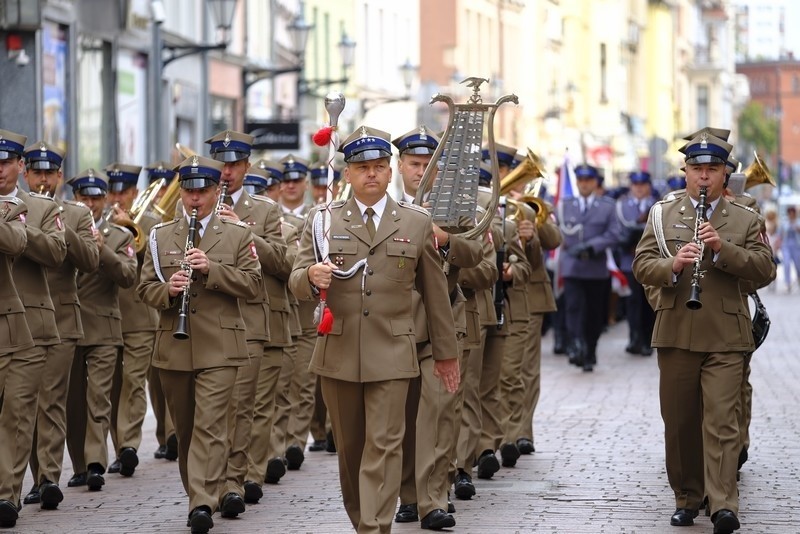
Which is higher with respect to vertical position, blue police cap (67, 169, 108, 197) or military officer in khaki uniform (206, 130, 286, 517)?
blue police cap (67, 169, 108, 197)

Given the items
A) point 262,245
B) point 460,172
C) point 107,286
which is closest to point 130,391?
point 107,286

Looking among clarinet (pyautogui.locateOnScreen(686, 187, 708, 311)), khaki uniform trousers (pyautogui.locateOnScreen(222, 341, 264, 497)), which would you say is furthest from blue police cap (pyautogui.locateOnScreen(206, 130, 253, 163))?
clarinet (pyautogui.locateOnScreen(686, 187, 708, 311))

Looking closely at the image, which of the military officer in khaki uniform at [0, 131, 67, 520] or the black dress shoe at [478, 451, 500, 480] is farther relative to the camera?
the black dress shoe at [478, 451, 500, 480]

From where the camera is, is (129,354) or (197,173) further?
(129,354)

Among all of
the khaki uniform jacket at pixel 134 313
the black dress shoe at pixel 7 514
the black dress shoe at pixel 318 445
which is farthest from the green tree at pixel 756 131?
the black dress shoe at pixel 7 514

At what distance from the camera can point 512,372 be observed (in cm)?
1340

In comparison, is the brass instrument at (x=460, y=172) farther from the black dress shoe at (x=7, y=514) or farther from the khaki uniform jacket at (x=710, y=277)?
the black dress shoe at (x=7, y=514)

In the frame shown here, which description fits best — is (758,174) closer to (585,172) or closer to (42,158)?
(42,158)

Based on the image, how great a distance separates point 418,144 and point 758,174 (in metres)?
2.57

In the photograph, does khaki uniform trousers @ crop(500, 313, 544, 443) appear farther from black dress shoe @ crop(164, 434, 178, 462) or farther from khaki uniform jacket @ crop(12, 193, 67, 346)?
khaki uniform jacket @ crop(12, 193, 67, 346)

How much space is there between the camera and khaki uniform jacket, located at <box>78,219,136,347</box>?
12164mm

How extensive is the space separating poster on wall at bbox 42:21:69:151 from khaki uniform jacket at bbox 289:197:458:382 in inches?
564

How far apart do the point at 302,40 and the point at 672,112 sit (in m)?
63.5

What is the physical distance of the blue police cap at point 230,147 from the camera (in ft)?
37.1
